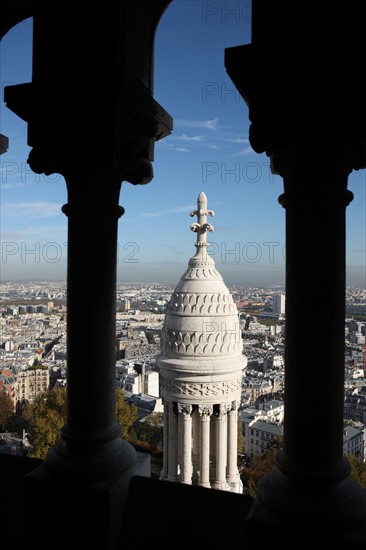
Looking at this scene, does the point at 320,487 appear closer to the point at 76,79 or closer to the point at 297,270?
the point at 297,270

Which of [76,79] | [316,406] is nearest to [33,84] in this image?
[76,79]

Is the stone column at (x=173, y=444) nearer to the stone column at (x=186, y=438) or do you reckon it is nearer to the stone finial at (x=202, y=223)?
the stone column at (x=186, y=438)

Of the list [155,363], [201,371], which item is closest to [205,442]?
[201,371]

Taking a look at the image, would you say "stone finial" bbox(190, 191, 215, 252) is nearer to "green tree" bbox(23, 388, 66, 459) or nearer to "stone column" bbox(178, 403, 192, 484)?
"stone column" bbox(178, 403, 192, 484)

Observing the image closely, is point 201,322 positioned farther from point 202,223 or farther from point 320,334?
point 320,334

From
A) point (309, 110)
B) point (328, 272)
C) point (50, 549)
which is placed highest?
point (309, 110)

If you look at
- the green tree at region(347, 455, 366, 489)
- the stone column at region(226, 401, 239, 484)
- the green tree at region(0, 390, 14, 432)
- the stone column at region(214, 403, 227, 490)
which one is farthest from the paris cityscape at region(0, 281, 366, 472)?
the stone column at region(214, 403, 227, 490)
